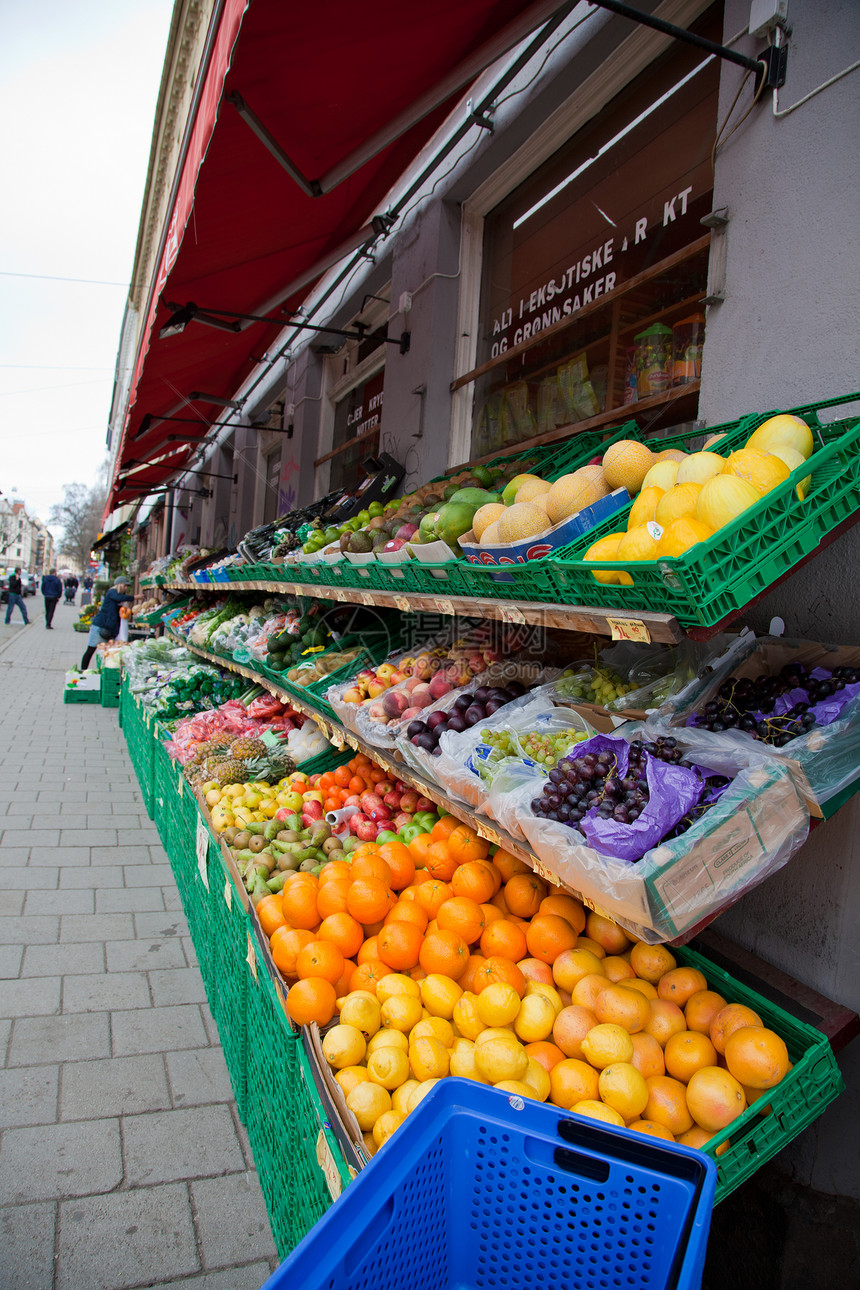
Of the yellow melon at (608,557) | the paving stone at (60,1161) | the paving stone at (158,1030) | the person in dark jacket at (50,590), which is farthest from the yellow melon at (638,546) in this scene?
the person in dark jacket at (50,590)

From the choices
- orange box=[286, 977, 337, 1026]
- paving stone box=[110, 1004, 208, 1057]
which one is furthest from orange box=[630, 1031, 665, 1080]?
paving stone box=[110, 1004, 208, 1057]

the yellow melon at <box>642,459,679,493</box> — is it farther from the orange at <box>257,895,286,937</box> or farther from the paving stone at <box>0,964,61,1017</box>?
the paving stone at <box>0,964,61,1017</box>

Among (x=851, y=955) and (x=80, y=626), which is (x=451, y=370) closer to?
(x=851, y=955)

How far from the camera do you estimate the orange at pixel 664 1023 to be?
5.68ft

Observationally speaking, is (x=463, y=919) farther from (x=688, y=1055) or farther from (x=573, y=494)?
(x=573, y=494)

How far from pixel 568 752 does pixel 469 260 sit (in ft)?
13.7

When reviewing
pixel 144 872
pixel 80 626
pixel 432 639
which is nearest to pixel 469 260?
pixel 432 639

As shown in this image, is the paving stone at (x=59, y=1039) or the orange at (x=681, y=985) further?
the paving stone at (x=59, y=1039)

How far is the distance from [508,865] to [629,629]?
1132mm

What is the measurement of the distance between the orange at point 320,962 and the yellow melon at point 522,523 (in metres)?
1.31

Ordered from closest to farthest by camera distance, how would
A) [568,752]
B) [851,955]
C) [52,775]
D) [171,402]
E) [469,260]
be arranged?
[851,955] → [568,752] → [469,260] → [52,775] → [171,402]

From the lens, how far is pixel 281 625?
563cm

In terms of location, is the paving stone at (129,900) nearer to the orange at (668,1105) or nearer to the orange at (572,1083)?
the orange at (572,1083)

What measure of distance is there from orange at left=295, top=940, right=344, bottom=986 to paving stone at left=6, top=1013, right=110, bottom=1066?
138cm
